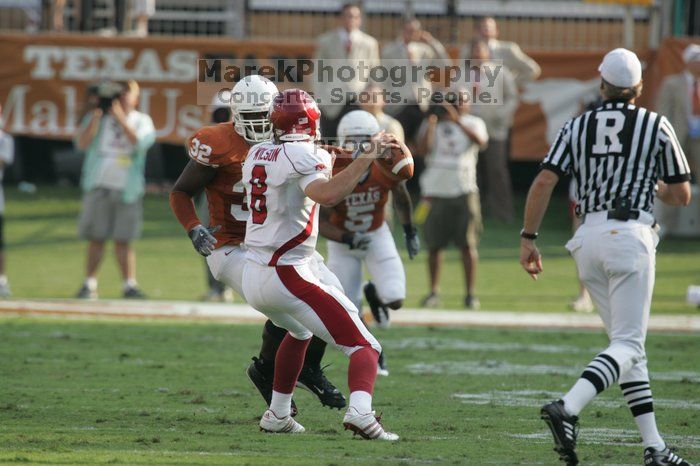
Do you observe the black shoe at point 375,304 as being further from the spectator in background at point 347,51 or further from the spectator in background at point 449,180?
the spectator in background at point 347,51

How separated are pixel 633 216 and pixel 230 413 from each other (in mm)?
2324

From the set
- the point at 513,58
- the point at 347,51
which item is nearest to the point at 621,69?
the point at 347,51

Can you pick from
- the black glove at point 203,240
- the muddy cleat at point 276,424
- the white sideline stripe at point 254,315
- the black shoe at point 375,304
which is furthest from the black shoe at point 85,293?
the muddy cleat at point 276,424

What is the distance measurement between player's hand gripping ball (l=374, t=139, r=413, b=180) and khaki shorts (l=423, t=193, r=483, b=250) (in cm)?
587

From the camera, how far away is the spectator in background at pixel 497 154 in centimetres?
1503

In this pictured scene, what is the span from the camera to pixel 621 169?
17.4ft

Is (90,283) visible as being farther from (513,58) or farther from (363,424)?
(363,424)

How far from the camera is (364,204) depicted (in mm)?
8094

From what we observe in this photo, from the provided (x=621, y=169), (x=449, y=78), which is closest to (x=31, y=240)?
(x=449, y=78)

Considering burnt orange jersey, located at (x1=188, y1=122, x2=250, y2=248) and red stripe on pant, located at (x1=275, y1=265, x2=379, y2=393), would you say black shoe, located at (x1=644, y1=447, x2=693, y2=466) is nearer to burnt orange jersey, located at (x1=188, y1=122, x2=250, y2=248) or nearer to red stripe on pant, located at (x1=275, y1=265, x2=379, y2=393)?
red stripe on pant, located at (x1=275, y1=265, x2=379, y2=393)

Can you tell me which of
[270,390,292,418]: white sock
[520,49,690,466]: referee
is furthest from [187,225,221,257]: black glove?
[520,49,690,466]: referee

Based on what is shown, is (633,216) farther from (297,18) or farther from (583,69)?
(297,18)

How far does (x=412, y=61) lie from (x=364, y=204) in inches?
270

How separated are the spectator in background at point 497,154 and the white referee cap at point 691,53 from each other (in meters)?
2.10
